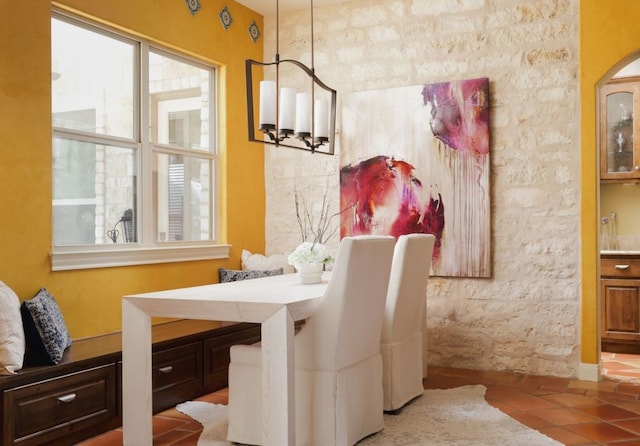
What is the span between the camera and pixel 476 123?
4836 millimetres

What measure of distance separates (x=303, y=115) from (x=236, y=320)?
1257 millimetres

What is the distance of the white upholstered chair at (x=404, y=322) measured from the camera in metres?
3.68

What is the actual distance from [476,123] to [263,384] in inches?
114

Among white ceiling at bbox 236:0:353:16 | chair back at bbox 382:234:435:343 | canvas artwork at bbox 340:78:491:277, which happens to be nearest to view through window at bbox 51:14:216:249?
white ceiling at bbox 236:0:353:16

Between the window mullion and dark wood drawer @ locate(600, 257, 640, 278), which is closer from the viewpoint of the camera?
the window mullion

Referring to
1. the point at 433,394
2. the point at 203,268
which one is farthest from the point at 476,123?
the point at 203,268

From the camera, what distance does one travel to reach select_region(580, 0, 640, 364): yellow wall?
4.41 meters

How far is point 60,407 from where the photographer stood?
10.3 feet

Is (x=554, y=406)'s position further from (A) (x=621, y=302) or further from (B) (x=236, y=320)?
(B) (x=236, y=320)

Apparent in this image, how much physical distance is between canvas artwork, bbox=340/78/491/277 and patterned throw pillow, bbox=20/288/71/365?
262 centimetres

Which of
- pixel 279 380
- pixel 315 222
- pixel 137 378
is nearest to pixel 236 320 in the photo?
pixel 279 380

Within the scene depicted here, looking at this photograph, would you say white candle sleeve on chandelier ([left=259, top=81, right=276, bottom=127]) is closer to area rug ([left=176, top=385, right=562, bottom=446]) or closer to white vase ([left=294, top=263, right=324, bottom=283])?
white vase ([left=294, top=263, right=324, bottom=283])

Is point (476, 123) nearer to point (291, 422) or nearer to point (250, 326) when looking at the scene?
point (250, 326)

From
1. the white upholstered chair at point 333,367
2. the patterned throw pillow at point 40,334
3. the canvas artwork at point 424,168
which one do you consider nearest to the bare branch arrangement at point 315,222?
the canvas artwork at point 424,168
